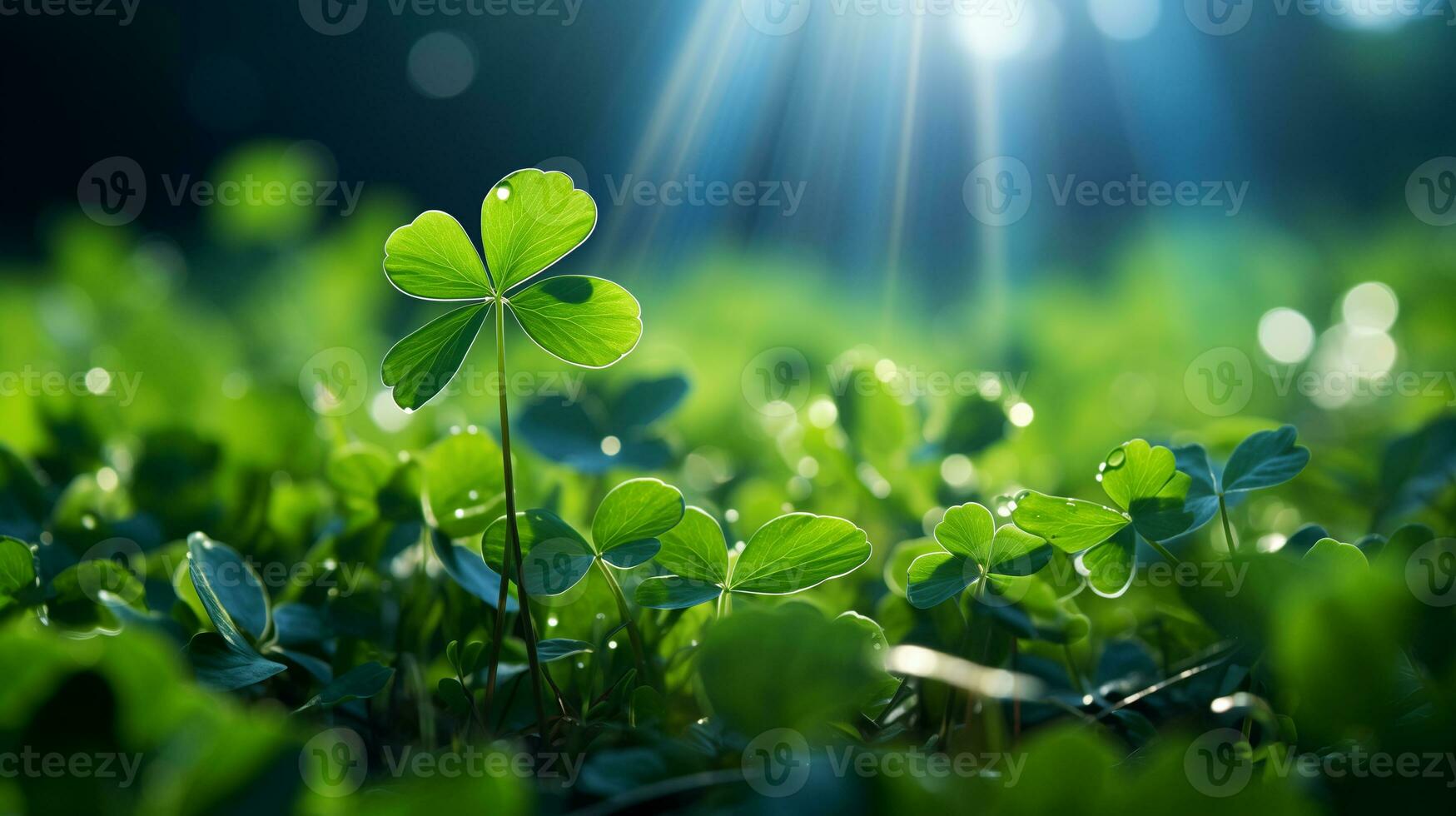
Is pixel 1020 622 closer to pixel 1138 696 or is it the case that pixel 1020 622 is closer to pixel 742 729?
pixel 1138 696

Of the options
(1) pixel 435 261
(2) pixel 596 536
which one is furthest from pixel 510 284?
(2) pixel 596 536

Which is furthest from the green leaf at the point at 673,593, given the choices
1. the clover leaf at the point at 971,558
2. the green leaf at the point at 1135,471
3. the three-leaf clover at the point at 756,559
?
the green leaf at the point at 1135,471

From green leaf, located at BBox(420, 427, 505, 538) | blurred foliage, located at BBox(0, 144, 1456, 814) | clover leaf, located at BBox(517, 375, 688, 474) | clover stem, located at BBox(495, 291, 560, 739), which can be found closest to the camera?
blurred foliage, located at BBox(0, 144, 1456, 814)

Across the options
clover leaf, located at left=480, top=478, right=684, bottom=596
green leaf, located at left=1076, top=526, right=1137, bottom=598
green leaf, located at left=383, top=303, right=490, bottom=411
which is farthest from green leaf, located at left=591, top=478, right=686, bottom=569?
green leaf, located at left=1076, top=526, right=1137, bottom=598

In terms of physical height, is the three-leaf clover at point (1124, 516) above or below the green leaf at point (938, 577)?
above

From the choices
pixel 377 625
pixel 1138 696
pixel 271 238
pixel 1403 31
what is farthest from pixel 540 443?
pixel 1403 31

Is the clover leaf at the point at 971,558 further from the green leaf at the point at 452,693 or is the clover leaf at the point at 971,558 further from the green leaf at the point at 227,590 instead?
the green leaf at the point at 227,590

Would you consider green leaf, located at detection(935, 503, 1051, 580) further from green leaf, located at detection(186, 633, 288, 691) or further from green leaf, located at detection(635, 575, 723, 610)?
green leaf, located at detection(186, 633, 288, 691)
